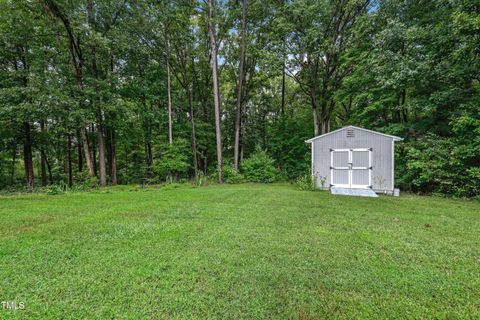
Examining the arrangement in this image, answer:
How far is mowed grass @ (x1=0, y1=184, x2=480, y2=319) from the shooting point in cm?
163

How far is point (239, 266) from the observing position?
2.24 meters

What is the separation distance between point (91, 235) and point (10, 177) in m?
20.1

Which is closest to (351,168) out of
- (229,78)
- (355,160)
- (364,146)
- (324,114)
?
(355,160)

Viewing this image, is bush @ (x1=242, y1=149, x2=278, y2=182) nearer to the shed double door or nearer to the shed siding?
the shed siding

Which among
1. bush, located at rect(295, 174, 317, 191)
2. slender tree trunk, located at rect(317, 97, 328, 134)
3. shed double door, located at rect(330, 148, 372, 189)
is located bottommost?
bush, located at rect(295, 174, 317, 191)

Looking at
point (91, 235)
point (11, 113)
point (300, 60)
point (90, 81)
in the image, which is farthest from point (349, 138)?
point (11, 113)

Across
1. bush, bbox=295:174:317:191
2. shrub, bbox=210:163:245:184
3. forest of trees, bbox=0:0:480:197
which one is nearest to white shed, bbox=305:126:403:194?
bush, bbox=295:174:317:191

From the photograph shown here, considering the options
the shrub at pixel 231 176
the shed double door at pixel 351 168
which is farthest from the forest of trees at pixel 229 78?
the shed double door at pixel 351 168

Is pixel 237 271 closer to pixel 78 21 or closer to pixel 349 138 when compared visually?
pixel 349 138

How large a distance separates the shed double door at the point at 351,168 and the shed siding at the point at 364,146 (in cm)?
15

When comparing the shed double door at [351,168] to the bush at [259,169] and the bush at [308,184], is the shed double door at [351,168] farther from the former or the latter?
the bush at [259,169]

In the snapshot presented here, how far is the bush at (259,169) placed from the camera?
11906 mm

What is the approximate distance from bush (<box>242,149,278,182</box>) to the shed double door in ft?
13.6

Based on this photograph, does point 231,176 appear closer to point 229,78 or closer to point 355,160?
point 355,160
